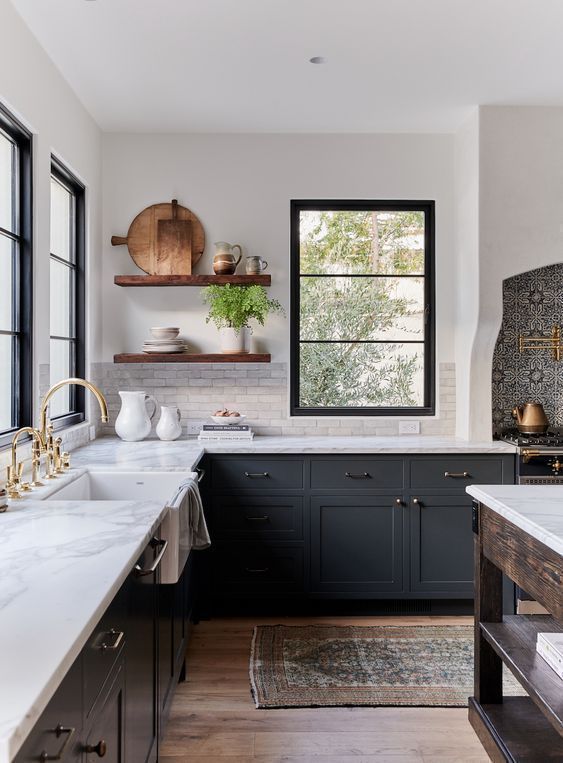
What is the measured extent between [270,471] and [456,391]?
134cm

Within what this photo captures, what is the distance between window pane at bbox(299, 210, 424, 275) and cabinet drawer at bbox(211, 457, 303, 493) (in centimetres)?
132

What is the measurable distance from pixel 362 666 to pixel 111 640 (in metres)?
1.97

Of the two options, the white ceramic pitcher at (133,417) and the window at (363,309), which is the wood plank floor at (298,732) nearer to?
the white ceramic pitcher at (133,417)

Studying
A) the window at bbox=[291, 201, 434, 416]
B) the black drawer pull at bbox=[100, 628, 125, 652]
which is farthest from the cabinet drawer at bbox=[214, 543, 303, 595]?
the black drawer pull at bbox=[100, 628, 125, 652]

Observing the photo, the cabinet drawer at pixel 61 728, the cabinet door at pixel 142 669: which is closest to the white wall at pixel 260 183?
the cabinet door at pixel 142 669

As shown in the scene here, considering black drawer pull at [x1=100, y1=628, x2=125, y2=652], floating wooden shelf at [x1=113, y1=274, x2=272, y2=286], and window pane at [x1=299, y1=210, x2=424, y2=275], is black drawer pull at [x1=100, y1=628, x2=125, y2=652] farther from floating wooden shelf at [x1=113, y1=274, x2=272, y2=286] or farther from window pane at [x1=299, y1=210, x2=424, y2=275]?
window pane at [x1=299, y1=210, x2=424, y2=275]

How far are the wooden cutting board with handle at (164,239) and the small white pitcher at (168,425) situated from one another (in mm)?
872

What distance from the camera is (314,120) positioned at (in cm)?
413

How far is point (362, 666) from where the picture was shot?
322 cm

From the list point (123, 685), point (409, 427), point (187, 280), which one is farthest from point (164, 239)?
point (123, 685)

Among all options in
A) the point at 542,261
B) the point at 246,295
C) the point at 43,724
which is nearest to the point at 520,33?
the point at 542,261

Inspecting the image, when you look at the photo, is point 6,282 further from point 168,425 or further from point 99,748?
point 99,748

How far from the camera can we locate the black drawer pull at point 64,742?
107cm

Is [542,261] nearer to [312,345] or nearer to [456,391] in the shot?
[456,391]
